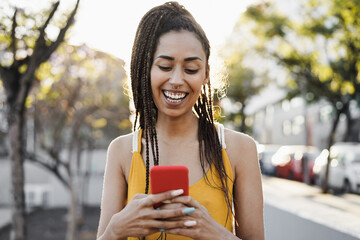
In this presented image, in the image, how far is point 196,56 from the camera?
5.95 feet

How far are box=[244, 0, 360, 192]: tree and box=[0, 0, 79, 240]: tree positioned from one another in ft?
30.8

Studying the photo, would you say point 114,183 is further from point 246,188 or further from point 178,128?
point 246,188

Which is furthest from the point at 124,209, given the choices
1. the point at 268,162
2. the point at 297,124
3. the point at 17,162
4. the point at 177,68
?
the point at 297,124

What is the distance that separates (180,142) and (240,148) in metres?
0.29

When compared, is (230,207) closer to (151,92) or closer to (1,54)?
(151,92)

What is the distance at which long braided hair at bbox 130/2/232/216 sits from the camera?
1844 millimetres

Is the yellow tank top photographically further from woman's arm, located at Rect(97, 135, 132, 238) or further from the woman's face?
the woman's face

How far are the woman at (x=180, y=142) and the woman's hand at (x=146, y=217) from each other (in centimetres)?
6

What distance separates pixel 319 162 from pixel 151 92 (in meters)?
15.1

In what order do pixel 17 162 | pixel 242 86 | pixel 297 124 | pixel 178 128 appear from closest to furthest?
pixel 178 128
pixel 17 162
pixel 242 86
pixel 297 124

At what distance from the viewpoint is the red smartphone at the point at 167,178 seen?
1.50m

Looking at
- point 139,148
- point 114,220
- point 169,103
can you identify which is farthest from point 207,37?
point 114,220

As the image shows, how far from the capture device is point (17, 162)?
531 centimetres

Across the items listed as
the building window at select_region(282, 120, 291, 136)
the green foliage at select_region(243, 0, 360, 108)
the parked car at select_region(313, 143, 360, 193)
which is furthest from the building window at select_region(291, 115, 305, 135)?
the green foliage at select_region(243, 0, 360, 108)
